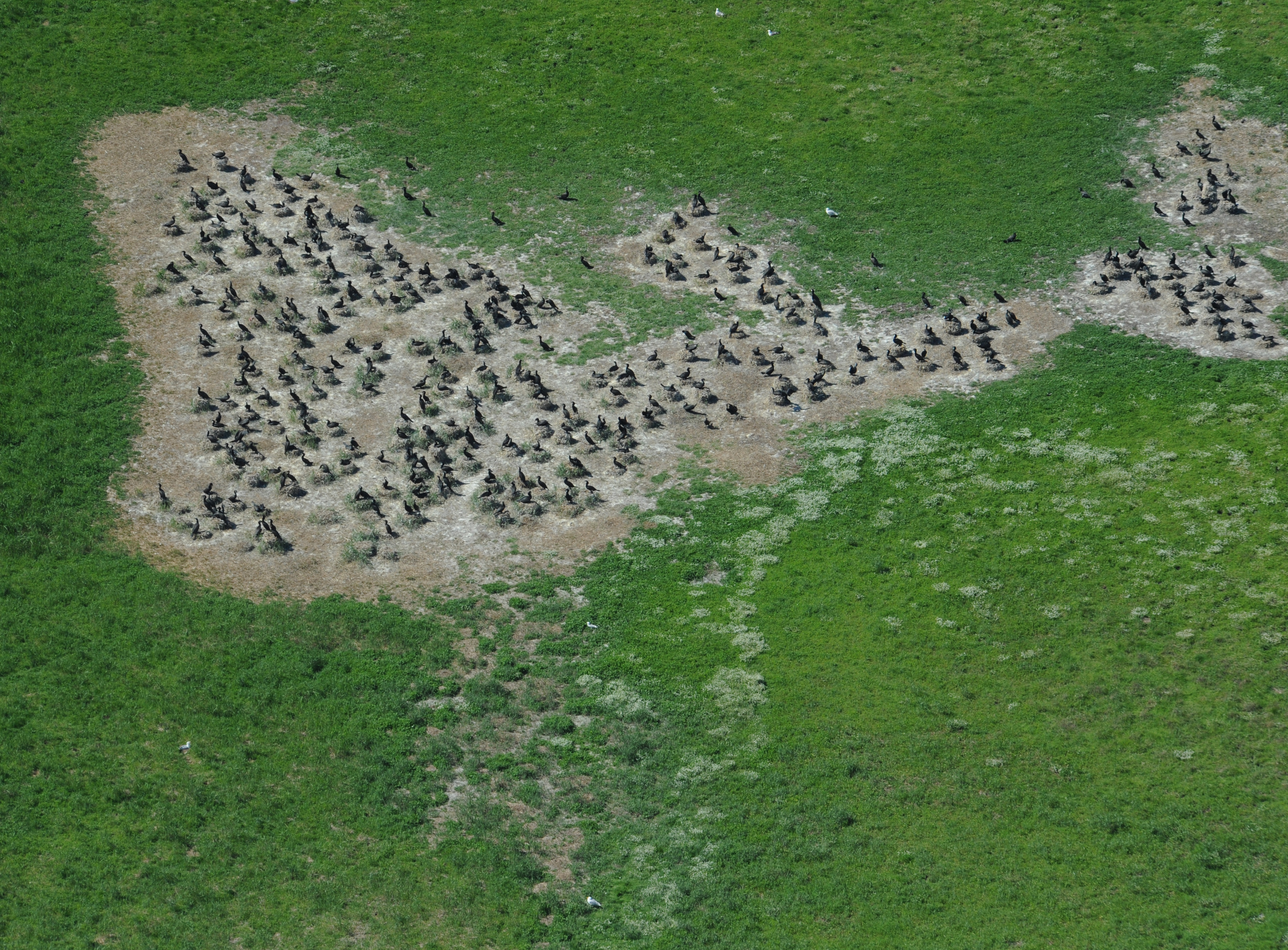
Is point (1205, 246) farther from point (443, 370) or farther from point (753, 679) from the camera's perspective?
point (443, 370)

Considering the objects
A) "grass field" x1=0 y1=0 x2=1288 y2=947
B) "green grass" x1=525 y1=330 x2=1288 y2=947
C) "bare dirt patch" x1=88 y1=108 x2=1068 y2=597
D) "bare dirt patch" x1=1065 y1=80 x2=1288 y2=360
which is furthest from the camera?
"bare dirt patch" x1=1065 y1=80 x2=1288 y2=360

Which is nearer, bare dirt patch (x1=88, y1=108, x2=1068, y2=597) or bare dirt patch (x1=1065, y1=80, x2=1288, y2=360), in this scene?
bare dirt patch (x1=88, y1=108, x2=1068, y2=597)

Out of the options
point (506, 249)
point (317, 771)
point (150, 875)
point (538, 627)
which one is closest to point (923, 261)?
point (506, 249)

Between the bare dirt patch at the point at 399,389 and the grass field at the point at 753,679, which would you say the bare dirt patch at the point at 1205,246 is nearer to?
the grass field at the point at 753,679

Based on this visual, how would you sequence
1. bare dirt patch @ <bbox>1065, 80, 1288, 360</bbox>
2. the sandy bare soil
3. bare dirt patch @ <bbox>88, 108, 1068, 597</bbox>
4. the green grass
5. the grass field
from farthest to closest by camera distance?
bare dirt patch @ <bbox>1065, 80, 1288, 360</bbox> → the sandy bare soil → bare dirt patch @ <bbox>88, 108, 1068, 597</bbox> → the grass field → the green grass

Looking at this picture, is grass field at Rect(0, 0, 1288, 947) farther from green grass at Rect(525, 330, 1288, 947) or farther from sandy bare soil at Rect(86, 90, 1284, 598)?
sandy bare soil at Rect(86, 90, 1284, 598)

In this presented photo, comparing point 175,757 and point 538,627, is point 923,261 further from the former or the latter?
point 175,757

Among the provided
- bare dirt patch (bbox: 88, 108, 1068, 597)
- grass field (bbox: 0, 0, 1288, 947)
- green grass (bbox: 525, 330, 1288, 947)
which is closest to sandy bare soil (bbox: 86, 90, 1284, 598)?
bare dirt patch (bbox: 88, 108, 1068, 597)
